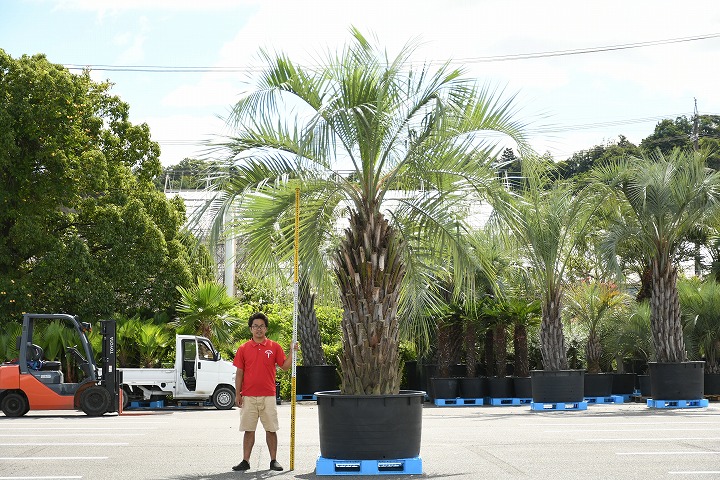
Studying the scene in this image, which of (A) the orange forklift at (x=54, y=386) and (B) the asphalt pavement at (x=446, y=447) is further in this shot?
(A) the orange forklift at (x=54, y=386)

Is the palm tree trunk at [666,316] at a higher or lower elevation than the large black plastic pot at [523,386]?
higher

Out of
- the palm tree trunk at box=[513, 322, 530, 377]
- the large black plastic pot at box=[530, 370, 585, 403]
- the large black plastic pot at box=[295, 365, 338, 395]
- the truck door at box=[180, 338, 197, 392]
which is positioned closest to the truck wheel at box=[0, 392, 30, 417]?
the truck door at box=[180, 338, 197, 392]

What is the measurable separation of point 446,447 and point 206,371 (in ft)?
42.1

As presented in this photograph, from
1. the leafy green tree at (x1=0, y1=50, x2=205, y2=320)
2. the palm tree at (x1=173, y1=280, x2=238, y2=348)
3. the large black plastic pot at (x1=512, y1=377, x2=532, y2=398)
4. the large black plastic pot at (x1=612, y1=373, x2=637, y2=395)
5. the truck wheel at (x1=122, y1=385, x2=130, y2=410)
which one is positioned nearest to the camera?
the truck wheel at (x1=122, y1=385, x2=130, y2=410)

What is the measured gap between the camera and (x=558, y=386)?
20.8 meters

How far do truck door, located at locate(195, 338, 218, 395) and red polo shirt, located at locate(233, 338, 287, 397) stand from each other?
14.1 metres

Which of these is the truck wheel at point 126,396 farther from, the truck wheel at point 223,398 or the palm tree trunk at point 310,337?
the palm tree trunk at point 310,337

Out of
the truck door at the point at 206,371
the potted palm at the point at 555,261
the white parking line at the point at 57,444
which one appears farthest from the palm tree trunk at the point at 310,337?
the white parking line at the point at 57,444

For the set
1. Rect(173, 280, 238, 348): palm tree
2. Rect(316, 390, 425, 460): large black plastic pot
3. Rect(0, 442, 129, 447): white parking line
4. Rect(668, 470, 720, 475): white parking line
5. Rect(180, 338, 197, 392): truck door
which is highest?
Rect(173, 280, 238, 348): palm tree

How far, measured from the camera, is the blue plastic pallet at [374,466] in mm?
9805

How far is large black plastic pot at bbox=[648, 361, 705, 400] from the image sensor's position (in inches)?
780

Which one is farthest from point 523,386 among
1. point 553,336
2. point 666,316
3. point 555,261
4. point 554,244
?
point 666,316

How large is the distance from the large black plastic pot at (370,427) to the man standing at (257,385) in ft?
2.06

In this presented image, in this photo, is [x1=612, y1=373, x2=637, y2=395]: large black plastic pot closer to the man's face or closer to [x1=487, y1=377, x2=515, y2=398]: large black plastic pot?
[x1=487, y1=377, x2=515, y2=398]: large black plastic pot
